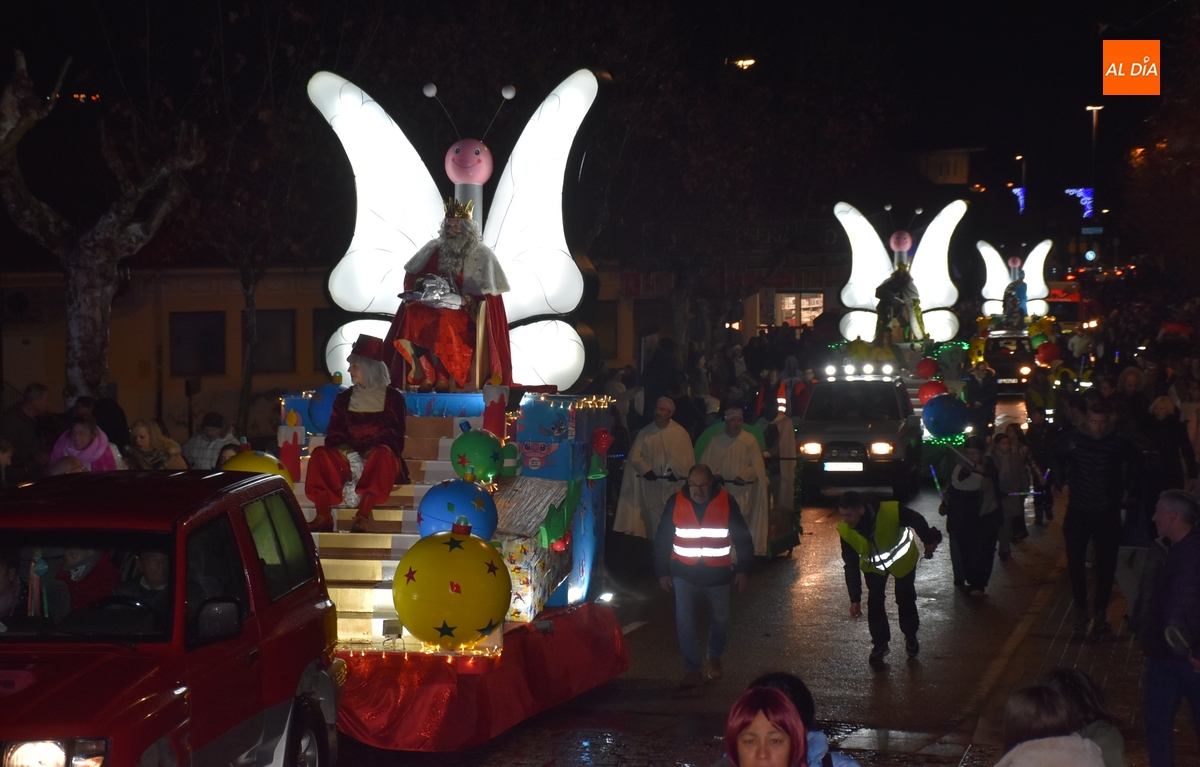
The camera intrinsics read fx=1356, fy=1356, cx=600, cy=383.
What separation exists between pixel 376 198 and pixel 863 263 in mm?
21336

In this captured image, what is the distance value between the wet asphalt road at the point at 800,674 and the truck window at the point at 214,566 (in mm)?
2334

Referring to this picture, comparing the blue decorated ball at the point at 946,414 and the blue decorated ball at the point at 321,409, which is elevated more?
the blue decorated ball at the point at 321,409

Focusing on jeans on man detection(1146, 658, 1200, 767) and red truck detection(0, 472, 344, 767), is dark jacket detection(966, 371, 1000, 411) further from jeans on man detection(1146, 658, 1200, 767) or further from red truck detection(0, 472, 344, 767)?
red truck detection(0, 472, 344, 767)

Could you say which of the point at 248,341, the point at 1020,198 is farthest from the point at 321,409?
the point at 1020,198

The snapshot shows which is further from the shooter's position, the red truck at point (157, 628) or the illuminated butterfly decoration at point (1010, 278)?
the illuminated butterfly decoration at point (1010, 278)

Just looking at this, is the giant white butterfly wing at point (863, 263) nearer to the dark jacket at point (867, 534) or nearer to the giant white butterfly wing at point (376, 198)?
the giant white butterfly wing at point (376, 198)

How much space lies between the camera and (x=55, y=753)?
4438mm

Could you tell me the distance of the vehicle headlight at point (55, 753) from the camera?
14.4 ft

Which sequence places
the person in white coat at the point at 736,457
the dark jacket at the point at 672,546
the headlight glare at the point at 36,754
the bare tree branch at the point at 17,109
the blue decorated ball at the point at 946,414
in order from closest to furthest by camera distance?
the headlight glare at the point at 36,754, the dark jacket at the point at 672,546, the person in white coat at the point at 736,457, the bare tree branch at the point at 17,109, the blue decorated ball at the point at 946,414

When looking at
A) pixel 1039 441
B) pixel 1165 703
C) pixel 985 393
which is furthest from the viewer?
pixel 985 393

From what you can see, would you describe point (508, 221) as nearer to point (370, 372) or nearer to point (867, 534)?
point (370, 372)

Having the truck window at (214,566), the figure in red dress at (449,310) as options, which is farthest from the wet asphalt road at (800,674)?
the figure in red dress at (449,310)

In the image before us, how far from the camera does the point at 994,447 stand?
13562mm

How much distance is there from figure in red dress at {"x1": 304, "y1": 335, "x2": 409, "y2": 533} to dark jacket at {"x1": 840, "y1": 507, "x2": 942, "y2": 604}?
3271 mm
